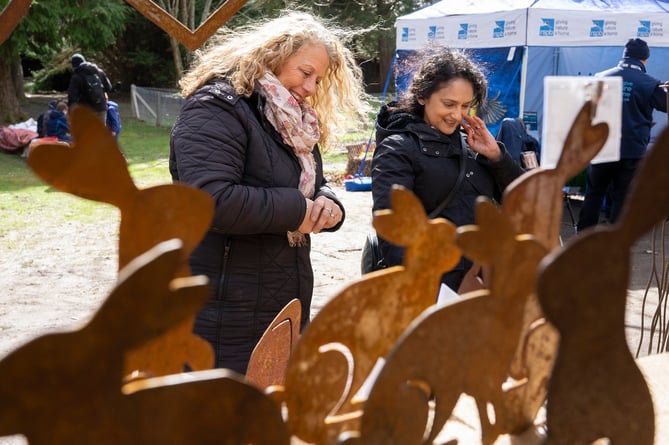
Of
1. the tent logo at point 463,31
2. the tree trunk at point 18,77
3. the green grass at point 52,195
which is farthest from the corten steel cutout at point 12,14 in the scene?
the tree trunk at point 18,77

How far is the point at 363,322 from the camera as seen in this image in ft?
3.17

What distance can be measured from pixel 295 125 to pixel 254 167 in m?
0.15

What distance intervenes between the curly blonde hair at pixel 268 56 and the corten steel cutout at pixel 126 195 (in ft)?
3.07

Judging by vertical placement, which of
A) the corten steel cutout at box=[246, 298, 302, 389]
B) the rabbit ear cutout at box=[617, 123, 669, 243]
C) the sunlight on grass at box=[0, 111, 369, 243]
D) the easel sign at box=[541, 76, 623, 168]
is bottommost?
the sunlight on grass at box=[0, 111, 369, 243]

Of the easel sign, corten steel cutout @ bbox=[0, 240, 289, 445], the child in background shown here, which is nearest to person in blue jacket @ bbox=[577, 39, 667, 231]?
the easel sign

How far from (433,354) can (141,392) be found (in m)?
0.32

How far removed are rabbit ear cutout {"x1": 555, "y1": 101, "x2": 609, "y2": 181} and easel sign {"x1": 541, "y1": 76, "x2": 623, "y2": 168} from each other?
0.16ft

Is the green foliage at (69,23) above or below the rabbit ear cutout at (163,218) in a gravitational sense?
above

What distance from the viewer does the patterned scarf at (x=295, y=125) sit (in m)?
1.83

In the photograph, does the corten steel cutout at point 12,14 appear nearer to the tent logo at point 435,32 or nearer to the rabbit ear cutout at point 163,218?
the rabbit ear cutout at point 163,218

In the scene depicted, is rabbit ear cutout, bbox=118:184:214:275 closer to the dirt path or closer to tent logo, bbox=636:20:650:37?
the dirt path

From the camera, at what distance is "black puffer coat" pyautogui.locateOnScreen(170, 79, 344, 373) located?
1747 millimetres

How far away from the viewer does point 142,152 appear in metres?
11.9

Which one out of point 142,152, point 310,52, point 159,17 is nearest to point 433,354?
point 159,17
